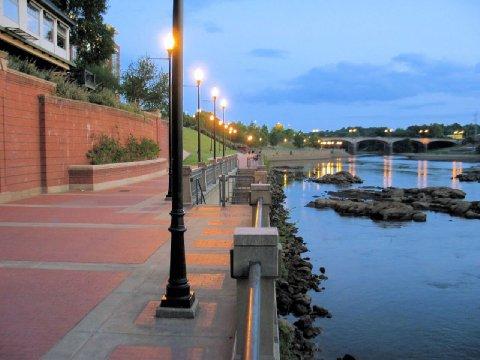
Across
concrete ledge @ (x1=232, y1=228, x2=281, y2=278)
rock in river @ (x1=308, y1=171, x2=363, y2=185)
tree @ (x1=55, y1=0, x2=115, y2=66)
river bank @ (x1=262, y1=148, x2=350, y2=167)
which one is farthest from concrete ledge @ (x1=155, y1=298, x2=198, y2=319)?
river bank @ (x1=262, y1=148, x2=350, y2=167)

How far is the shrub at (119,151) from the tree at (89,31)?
61.0 feet

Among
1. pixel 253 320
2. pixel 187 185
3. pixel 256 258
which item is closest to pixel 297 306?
pixel 187 185

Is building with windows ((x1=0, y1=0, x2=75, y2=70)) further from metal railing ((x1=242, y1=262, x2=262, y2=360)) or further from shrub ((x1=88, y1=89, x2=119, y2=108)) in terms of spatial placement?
metal railing ((x1=242, y1=262, x2=262, y2=360))

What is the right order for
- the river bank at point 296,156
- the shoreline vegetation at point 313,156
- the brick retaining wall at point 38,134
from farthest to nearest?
1. the shoreline vegetation at point 313,156
2. the river bank at point 296,156
3. the brick retaining wall at point 38,134

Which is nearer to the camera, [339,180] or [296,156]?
[339,180]

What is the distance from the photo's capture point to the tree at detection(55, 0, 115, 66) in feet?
146

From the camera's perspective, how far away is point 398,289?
15.3 m

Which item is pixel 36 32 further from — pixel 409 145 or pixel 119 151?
pixel 409 145

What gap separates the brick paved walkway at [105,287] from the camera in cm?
511

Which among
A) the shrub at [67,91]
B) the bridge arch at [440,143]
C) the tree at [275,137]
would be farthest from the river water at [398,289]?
the bridge arch at [440,143]

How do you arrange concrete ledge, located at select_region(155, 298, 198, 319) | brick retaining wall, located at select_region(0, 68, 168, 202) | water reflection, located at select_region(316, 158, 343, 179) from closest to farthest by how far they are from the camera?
concrete ledge, located at select_region(155, 298, 198, 319), brick retaining wall, located at select_region(0, 68, 168, 202), water reflection, located at select_region(316, 158, 343, 179)

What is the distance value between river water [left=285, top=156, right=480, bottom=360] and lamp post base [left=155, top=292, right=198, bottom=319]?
544 cm

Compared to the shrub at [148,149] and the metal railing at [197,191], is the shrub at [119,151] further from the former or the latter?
the metal railing at [197,191]

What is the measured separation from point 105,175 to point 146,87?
114 ft
